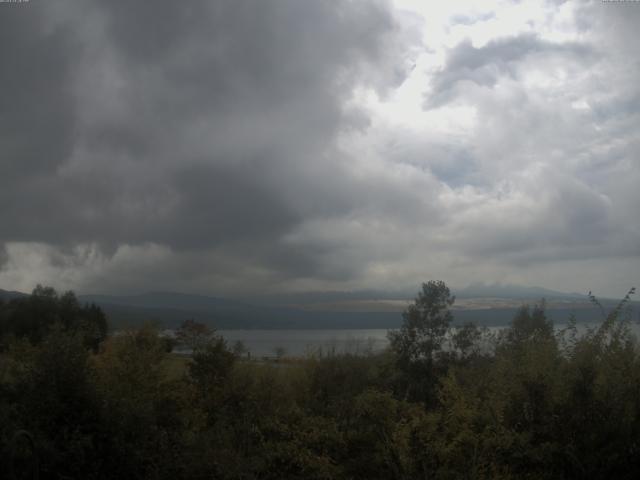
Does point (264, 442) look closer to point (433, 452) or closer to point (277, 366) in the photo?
point (433, 452)

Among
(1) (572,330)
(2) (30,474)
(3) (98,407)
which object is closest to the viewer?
(2) (30,474)

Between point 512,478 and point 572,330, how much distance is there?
5.12 meters

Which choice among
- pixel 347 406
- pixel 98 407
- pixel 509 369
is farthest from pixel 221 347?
pixel 509 369

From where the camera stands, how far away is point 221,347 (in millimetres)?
17859

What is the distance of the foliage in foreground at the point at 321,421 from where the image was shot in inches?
404

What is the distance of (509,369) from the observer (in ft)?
44.5

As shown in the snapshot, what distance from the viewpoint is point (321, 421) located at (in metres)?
13.6

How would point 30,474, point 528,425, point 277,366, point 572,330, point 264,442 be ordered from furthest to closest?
point 277,366
point 572,330
point 264,442
point 528,425
point 30,474

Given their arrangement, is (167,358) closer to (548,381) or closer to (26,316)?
(548,381)

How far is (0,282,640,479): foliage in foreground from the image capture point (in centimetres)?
1027

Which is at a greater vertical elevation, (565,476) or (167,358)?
(167,358)

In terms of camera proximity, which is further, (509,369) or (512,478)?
(509,369)

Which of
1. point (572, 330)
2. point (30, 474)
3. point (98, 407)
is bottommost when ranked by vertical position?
point (30, 474)

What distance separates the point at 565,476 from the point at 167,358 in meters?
11.4
